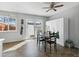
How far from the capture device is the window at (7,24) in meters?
1.97

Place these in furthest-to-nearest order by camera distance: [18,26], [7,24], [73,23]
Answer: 1. [73,23]
2. [18,26]
3. [7,24]

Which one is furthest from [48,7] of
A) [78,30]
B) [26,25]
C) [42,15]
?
[78,30]

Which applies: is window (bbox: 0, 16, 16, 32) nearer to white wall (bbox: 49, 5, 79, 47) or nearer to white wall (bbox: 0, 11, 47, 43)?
white wall (bbox: 0, 11, 47, 43)

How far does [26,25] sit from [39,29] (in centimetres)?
32

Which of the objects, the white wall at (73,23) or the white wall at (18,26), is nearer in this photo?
the white wall at (18,26)

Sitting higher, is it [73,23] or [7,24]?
[73,23]

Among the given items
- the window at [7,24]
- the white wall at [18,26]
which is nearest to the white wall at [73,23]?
the white wall at [18,26]

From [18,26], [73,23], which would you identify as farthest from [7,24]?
[73,23]

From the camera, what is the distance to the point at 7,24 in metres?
2.02

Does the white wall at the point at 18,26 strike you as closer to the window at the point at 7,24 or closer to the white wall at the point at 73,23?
the window at the point at 7,24

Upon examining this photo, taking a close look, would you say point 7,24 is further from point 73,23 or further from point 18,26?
point 73,23

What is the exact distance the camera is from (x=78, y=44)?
10.4ft

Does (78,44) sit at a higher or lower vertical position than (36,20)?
lower

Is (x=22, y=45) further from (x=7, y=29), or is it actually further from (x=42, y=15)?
(x=42, y=15)
